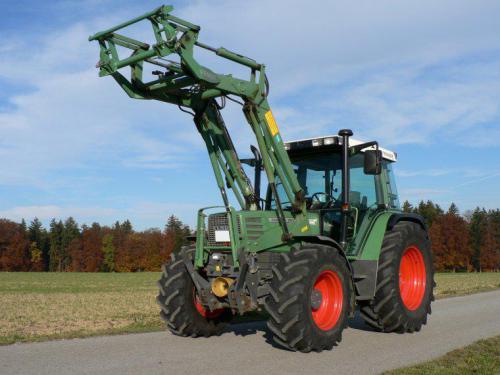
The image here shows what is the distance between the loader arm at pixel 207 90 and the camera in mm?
6859

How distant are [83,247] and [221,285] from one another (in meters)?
96.4

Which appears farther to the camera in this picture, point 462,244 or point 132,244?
point 132,244

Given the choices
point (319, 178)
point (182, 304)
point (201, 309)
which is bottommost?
point (201, 309)

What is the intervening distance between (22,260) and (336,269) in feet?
316

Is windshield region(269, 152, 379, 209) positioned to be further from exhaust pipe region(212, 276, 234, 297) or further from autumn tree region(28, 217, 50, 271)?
Result: autumn tree region(28, 217, 50, 271)

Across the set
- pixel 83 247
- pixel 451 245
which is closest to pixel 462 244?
pixel 451 245

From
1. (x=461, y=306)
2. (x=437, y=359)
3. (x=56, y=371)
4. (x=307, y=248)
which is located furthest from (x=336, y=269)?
(x=461, y=306)

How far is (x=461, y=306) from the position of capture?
1296cm

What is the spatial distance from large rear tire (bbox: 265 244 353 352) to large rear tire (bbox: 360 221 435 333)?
940 mm

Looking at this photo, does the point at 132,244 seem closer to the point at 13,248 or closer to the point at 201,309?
the point at 13,248

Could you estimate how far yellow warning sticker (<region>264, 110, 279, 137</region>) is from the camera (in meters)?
7.98

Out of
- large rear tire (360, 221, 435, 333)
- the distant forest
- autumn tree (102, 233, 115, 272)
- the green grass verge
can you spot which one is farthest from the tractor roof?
autumn tree (102, 233, 115, 272)

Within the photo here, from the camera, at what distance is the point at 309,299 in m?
6.96

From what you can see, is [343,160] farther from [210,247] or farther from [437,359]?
[437,359]
